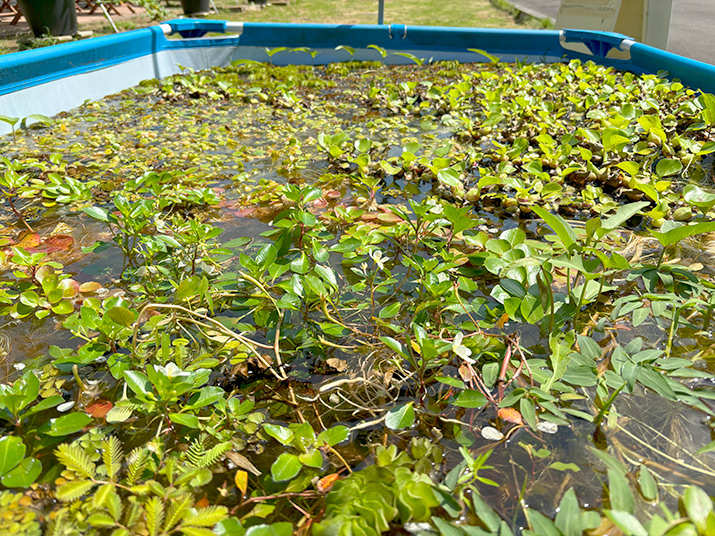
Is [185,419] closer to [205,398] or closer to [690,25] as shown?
[205,398]

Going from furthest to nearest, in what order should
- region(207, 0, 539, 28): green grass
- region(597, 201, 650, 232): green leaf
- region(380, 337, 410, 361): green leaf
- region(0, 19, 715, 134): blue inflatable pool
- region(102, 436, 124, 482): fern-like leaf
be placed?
region(207, 0, 539, 28): green grass → region(0, 19, 715, 134): blue inflatable pool → region(597, 201, 650, 232): green leaf → region(380, 337, 410, 361): green leaf → region(102, 436, 124, 482): fern-like leaf

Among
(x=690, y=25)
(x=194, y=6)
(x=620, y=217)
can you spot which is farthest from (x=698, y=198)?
(x=690, y=25)

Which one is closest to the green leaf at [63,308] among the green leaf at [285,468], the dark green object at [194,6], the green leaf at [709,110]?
the green leaf at [285,468]

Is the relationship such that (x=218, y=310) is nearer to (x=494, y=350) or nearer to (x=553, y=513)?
(x=494, y=350)

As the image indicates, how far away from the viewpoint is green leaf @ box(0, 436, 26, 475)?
74 cm

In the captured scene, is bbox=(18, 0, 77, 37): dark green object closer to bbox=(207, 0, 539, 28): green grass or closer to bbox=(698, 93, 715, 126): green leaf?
bbox=(207, 0, 539, 28): green grass

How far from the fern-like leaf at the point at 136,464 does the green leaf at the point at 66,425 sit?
0.32 feet

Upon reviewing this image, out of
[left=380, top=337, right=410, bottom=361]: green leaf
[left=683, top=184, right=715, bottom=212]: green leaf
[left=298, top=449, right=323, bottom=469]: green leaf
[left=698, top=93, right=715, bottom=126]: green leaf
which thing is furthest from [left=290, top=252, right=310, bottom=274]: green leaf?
[left=698, top=93, right=715, bottom=126]: green leaf

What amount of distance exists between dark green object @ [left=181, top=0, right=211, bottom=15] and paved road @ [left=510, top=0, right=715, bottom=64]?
561cm

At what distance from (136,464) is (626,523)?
0.69m

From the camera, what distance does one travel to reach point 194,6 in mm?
7820

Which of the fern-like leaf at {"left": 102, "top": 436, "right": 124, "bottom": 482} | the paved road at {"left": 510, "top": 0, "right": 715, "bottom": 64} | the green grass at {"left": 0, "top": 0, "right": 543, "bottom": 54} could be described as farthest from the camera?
the green grass at {"left": 0, "top": 0, "right": 543, "bottom": 54}

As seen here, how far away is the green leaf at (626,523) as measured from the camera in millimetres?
569

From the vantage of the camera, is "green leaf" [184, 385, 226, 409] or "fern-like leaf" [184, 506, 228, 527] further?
"green leaf" [184, 385, 226, 409]
